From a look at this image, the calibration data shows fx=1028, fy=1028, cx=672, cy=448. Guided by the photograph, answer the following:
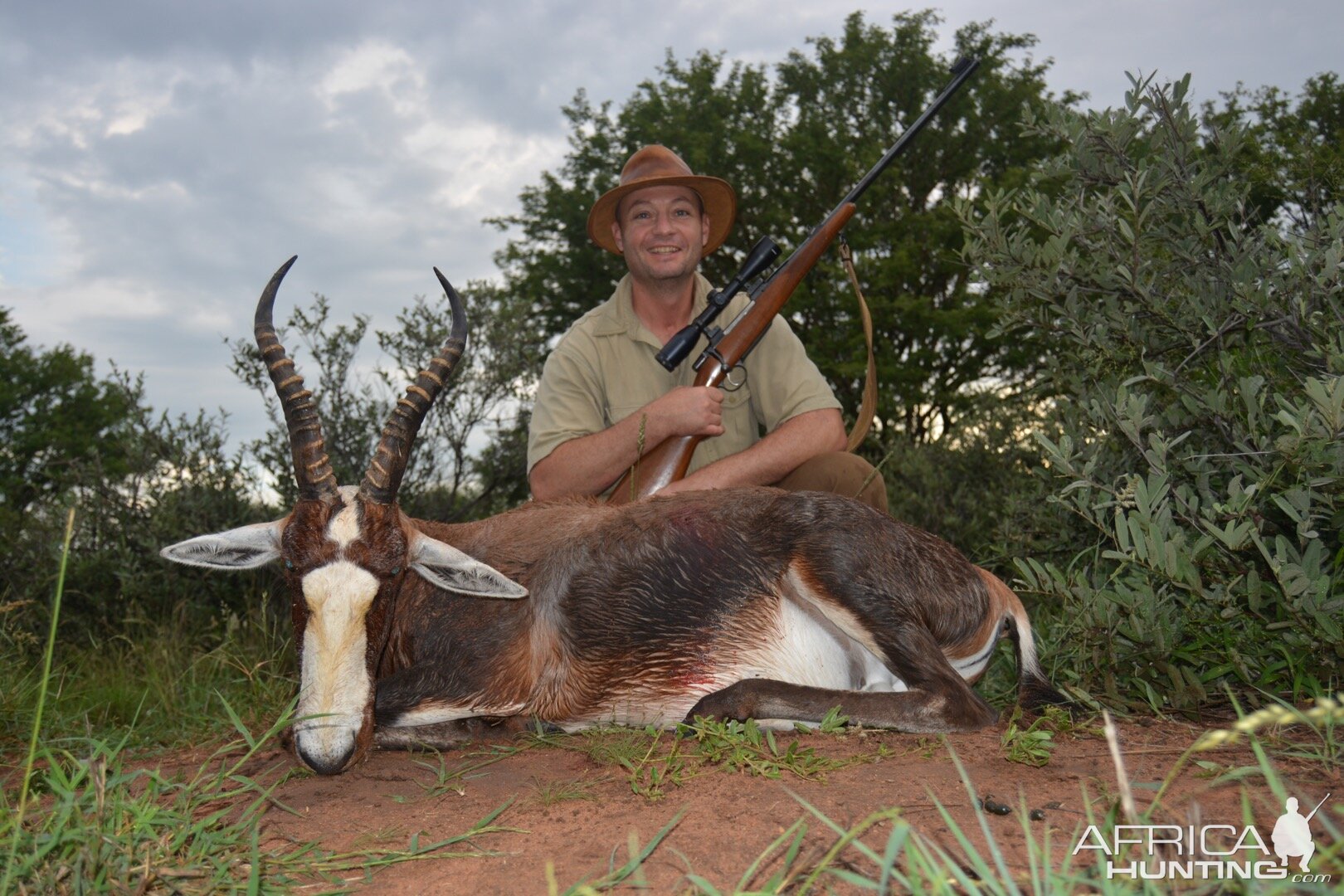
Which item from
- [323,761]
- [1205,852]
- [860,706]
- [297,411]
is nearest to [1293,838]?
[1205,852]

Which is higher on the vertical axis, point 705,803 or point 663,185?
point 663,185

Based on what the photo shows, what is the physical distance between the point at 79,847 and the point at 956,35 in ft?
65.8

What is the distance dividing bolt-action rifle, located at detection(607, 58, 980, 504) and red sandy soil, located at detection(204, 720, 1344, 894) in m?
2.14

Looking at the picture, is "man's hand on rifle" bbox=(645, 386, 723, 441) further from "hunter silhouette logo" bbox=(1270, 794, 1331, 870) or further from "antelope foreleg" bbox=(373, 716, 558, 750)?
"hunter silhouette logo" bbox=(1270, 794, 1331, 870)

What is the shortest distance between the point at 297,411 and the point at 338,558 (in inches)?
23.9

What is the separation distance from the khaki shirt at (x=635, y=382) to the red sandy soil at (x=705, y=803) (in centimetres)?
278

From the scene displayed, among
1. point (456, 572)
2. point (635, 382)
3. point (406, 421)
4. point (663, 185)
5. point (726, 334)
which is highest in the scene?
point (663, 185)

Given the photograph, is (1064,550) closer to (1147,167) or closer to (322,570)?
(1147,167)

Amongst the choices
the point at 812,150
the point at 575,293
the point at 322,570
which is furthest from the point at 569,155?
the point at 322,570

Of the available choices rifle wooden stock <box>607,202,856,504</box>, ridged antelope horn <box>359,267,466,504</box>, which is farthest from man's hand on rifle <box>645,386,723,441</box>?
ridged antelope horn <box>359,267,466,504</box>

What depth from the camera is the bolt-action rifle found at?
214 inches

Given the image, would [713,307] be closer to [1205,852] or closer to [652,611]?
[652,611]

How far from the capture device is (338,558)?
3348mm

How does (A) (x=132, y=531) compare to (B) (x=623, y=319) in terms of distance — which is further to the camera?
(A) (x=132, y=531)
